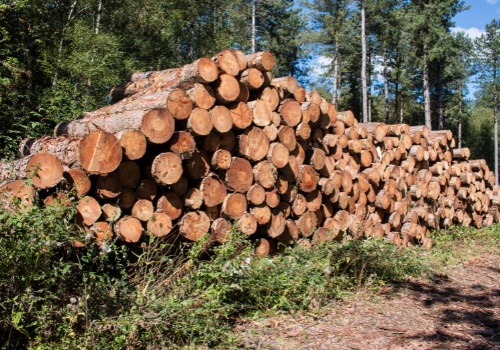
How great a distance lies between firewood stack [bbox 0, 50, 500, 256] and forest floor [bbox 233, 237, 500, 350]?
1.18m

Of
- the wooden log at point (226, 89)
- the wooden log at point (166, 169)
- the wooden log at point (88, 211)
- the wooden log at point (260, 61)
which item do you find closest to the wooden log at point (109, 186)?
the wooden log at point (88, 211)

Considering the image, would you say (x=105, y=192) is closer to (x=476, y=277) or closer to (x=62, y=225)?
(x=62, y=225)

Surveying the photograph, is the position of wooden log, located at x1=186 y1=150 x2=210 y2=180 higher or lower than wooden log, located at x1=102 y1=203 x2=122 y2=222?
higher

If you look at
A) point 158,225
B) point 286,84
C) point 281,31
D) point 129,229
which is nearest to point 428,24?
point 281,31

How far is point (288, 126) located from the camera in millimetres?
5445

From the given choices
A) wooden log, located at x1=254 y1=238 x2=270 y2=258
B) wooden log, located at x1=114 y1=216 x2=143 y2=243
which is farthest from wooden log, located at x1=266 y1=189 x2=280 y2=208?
wooden log, located at x1=114 y1=216 x2=143 y2=243

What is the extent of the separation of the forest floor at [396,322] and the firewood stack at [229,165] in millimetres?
1178

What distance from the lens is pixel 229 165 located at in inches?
182

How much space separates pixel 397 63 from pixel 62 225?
1343 inches

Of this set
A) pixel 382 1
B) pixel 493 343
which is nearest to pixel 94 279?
pixel 493 343

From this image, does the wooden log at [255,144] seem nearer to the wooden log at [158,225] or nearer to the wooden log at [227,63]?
the wooden log at [227,63]

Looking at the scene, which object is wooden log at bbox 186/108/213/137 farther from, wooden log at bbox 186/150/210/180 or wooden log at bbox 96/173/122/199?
wooden log at bbox 96/173/122/199

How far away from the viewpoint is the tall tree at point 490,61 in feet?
98.2

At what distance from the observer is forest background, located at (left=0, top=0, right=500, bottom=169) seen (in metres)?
12.7
